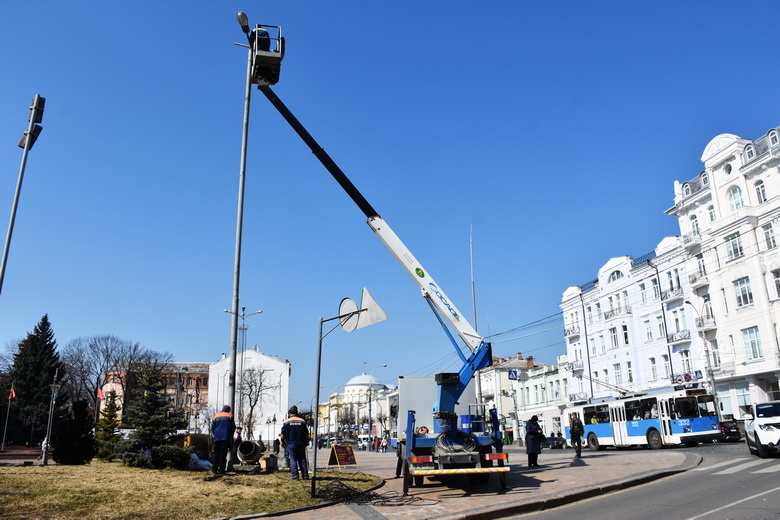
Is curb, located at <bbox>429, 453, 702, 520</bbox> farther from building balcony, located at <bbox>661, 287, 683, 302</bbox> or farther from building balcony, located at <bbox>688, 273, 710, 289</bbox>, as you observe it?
building balcony, located at <bbox>661, 287, 683, 302</bbox>

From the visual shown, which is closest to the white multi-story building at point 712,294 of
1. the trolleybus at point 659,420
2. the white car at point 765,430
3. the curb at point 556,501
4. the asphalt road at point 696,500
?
the trolleybus at point 659,420

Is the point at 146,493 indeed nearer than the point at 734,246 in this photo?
Yes

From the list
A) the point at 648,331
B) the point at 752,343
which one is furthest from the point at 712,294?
the point at 648,331

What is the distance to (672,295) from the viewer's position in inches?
1800

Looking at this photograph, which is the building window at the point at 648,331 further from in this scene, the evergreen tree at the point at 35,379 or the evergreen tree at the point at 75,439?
the evergreen tree at the point at 35,379

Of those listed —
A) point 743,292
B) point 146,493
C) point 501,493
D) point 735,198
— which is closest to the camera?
point 146,493

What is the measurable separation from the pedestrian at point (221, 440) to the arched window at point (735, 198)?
38.1m

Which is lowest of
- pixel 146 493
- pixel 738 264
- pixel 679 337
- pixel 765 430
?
pixel 146 493

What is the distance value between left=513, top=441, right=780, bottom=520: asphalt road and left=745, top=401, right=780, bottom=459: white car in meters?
1.81

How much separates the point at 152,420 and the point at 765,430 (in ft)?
53.4

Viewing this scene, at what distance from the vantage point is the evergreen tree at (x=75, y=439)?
15586 mm

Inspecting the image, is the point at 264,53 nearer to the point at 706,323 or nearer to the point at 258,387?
the point at 706,323

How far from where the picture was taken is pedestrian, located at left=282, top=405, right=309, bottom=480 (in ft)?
46.1

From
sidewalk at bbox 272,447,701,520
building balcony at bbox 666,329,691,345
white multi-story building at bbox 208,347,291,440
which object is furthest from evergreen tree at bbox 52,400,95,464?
→ white multi-story building at bbox 208,347,291,440
